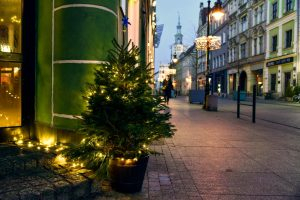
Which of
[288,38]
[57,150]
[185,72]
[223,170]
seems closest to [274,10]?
[288,38]

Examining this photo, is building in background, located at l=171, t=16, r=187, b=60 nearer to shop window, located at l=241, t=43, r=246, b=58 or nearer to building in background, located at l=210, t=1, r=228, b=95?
building in background, located at l=210, t=1, r=228, b=95

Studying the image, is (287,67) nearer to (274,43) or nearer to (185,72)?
(274,43)

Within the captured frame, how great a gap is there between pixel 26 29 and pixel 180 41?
13821cm

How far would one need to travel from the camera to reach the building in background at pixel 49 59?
184 inches

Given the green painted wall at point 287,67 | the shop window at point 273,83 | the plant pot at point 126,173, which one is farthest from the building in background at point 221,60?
the plant pot at point 126,173

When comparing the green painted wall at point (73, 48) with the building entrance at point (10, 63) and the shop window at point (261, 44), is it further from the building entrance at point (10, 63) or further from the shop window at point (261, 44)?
the shop window at point (261, 44)

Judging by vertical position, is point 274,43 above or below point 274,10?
below

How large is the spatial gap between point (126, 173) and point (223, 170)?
1.83 m

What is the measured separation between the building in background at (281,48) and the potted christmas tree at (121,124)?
2957 cm

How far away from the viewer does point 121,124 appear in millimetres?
3418

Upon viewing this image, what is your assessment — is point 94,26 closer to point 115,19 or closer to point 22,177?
point 115,19

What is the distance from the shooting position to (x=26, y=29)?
520cm

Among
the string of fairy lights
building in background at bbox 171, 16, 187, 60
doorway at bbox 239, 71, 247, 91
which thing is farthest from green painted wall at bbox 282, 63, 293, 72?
building in background at bbox 171, 16, 187, 60

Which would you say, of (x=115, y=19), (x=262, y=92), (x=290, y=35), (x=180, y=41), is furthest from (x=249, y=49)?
(x=180, y=41)
